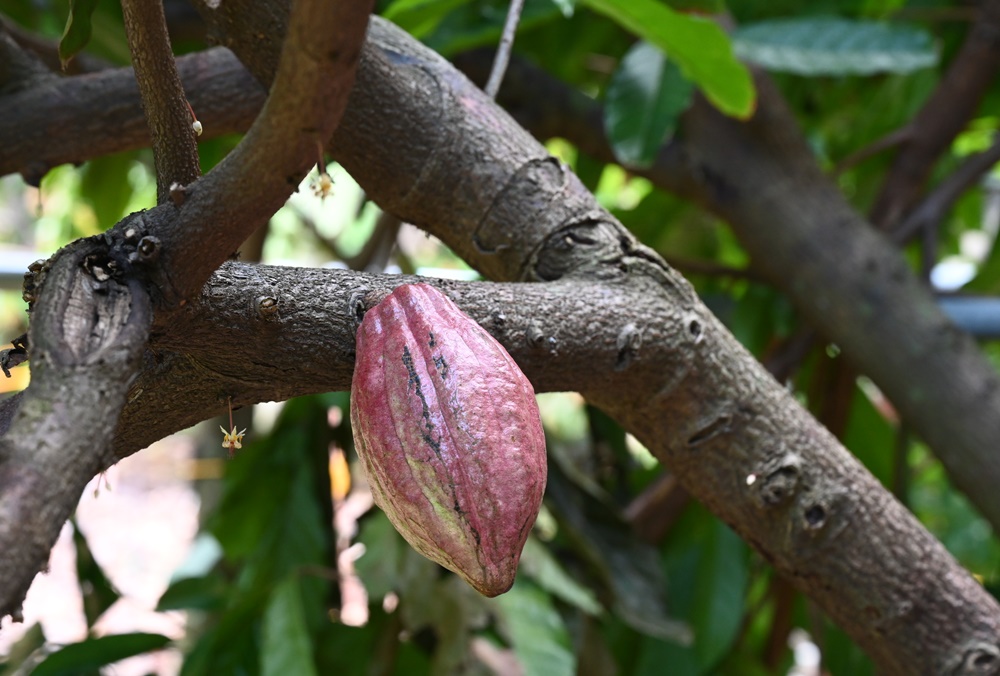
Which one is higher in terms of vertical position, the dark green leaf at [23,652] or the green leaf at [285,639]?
the green leaf at [285,639]

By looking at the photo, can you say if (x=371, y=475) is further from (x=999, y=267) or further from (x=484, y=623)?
(x=999, y=267)

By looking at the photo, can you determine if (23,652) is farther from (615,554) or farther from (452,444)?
(452,444)

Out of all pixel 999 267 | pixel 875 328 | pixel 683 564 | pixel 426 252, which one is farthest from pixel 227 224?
pixel 426 252

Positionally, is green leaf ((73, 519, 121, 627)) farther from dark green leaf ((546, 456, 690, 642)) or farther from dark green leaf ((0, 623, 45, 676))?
dark green leaf ((546, 456, 690, 642))

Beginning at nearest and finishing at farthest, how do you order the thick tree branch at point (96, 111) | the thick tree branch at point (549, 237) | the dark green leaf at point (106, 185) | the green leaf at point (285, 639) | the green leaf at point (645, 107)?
the thick tree branch at point (549, 237), the thick tree branch at point (96, 111), the green leaf at point (285, 639), the green leaf at point (645, 107), the dark green leaf at point (106, 185)

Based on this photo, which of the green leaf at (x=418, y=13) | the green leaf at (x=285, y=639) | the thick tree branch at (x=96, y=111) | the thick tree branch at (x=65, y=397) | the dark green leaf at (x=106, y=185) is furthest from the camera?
the dark green leaf at (x=106, y=185)

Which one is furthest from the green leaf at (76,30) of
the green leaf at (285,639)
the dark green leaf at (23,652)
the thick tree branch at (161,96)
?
the dark green leaf at (23,652)

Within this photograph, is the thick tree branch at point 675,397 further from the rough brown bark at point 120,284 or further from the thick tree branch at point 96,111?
the thick tree branch at point 96,111

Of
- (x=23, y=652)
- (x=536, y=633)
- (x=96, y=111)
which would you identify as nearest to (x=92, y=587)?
(x=23, y=652)
